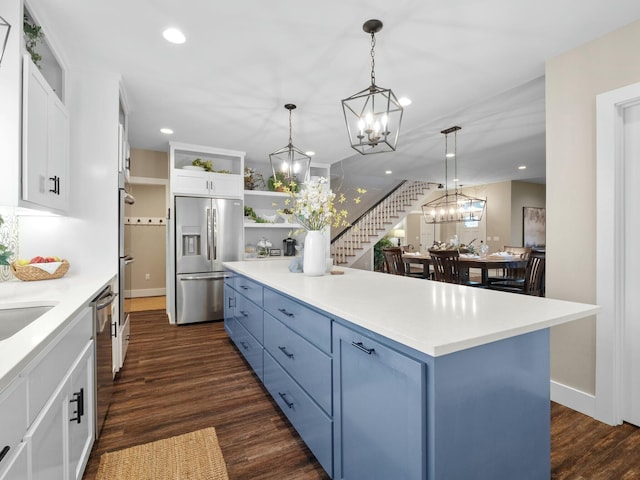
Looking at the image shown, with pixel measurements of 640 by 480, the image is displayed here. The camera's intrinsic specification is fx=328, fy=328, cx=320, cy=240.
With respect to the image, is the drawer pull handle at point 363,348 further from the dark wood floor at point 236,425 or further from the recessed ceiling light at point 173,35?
the recessed ceiling light at point 173,35

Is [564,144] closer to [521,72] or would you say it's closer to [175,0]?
→ [521,72]

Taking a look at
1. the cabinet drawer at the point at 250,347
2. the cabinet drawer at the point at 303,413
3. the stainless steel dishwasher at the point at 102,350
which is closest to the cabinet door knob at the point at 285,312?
the cabinet drawer at the point at 303,413

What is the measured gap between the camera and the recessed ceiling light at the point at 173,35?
220 cm

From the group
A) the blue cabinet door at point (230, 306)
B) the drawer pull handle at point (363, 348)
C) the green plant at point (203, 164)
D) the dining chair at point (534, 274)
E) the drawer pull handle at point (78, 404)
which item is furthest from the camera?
the green plant at point (203, 164)

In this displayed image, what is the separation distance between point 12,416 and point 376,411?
1075 mm

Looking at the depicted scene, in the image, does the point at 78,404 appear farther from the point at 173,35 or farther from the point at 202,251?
the point at 202,251

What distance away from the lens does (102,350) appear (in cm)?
195

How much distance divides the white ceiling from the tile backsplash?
1260 mm

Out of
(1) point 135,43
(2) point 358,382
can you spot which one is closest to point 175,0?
(1) point 135,43

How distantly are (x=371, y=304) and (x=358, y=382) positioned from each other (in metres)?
0.34

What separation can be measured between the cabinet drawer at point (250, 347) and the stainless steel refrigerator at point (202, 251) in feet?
4.72

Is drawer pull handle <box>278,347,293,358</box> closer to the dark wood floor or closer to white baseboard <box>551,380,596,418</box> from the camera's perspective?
the dark wood floor

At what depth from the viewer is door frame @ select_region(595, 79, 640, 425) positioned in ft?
6.82

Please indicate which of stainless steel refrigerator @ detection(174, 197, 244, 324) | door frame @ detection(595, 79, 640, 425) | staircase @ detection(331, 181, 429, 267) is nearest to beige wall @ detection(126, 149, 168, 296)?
stainless steel refrigerator @ detection(174, 197, 244, 324)
